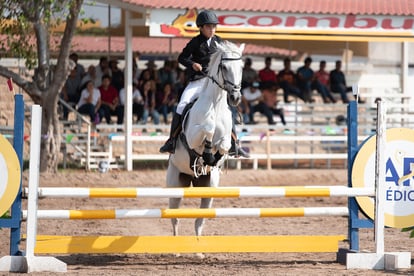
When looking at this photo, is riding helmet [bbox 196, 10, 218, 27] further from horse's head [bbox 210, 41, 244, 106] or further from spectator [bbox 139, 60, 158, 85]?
spectator [bbox 139, 60, 158, 85]

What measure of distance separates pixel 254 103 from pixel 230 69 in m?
13.7

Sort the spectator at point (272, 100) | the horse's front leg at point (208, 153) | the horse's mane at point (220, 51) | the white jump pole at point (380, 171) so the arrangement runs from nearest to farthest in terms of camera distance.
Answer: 1. the white jump pole at point (380, 171)
2. the horse's mane at point (220, 51)
3. the horse's front leg at point (208, 153)
4. the spectator at point (272, 100)

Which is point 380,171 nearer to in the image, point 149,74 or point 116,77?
point 149,74

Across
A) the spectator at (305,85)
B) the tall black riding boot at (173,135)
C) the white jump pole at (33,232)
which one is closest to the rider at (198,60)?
the tall black riding boot at (173,135)

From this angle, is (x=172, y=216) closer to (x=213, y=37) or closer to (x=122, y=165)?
(x=213, y=37)

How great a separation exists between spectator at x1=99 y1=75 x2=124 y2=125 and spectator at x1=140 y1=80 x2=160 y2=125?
0.55 meters

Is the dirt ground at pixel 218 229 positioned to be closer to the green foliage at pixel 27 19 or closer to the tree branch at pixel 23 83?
the tree branch at pixel 23 83

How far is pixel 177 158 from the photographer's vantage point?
9742 millimetres

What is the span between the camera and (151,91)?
21.4 meters

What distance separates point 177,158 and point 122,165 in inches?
448

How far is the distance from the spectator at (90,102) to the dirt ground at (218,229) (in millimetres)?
1867

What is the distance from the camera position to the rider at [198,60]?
955 cm

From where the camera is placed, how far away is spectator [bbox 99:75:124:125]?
69.1ft

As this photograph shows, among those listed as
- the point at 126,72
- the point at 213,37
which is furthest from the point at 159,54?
the point at 213,37
